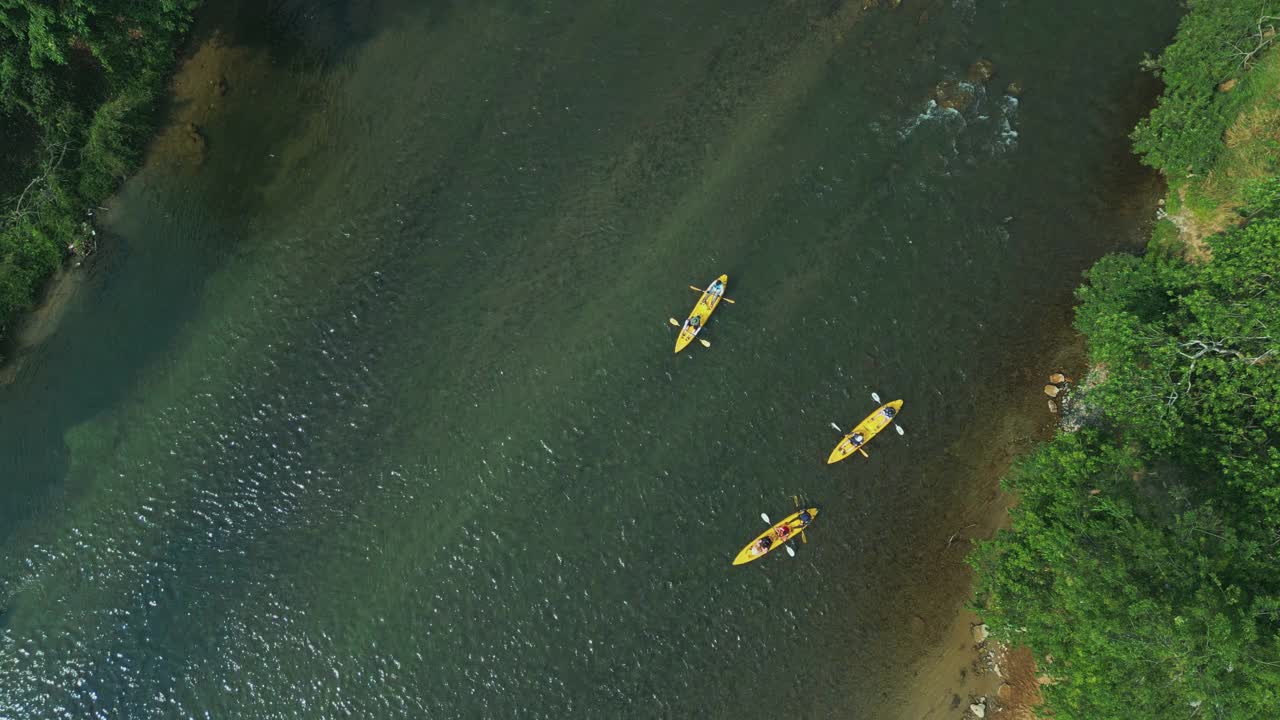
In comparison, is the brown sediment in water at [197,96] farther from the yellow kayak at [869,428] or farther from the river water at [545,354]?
the yellow kayak at [869,428]

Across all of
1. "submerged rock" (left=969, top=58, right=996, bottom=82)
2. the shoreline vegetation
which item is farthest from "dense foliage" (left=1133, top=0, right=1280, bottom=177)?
"submerged rock" (left=969, top=58, right=996, bottom=82)

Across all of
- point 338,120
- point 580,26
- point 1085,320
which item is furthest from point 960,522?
point 338,120

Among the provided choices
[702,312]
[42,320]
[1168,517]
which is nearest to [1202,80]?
[1168,517]

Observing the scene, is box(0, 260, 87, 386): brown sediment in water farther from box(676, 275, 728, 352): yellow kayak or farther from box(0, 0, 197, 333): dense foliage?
box(676, 275, 728, 352): yellow kayak

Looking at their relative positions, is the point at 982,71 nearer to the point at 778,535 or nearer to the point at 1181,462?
the point at 1181,462

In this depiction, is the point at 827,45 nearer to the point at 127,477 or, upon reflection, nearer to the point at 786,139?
the point at 786,139

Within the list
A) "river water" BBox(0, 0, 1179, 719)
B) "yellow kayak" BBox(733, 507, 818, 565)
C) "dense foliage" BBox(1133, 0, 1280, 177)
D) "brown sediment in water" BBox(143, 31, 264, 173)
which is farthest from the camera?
"brown sediment in water" BBox(143, 31, 264, 173)
